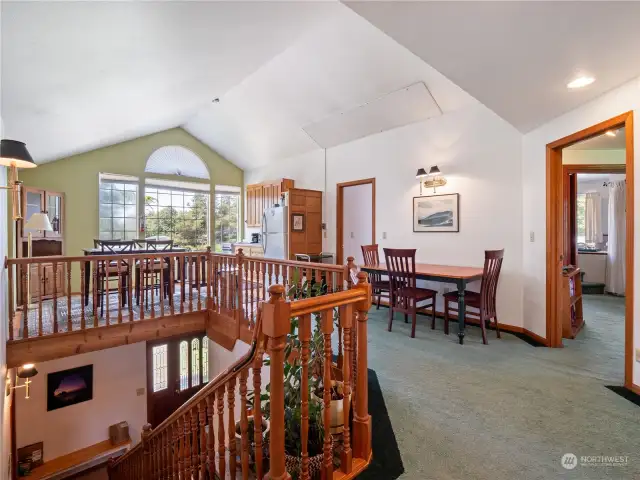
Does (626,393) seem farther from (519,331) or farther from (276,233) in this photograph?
(276,233)

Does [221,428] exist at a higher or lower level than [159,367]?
higher

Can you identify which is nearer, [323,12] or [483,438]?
[483,438]

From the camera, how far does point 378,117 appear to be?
15.8 ft

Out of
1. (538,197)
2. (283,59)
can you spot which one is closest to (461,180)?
(538,197)

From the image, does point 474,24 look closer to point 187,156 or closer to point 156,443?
point 156,443

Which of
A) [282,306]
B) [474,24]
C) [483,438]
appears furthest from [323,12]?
[483,438]

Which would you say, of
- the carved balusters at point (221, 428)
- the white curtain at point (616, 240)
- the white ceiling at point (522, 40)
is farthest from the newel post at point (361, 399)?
the white curtain at point (616, 240)

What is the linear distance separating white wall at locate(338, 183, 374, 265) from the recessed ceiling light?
378 cm

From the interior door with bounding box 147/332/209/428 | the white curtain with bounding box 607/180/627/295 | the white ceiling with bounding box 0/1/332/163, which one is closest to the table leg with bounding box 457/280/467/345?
the white ceiling with bounding box 0/1/332/163

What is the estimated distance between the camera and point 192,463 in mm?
1692

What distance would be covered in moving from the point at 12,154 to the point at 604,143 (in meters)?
6.55

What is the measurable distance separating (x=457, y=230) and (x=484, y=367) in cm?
203

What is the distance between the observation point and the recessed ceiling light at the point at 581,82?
237 centimetres

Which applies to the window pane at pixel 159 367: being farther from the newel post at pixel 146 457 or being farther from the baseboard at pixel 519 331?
the baseboard at pixel 519 331
